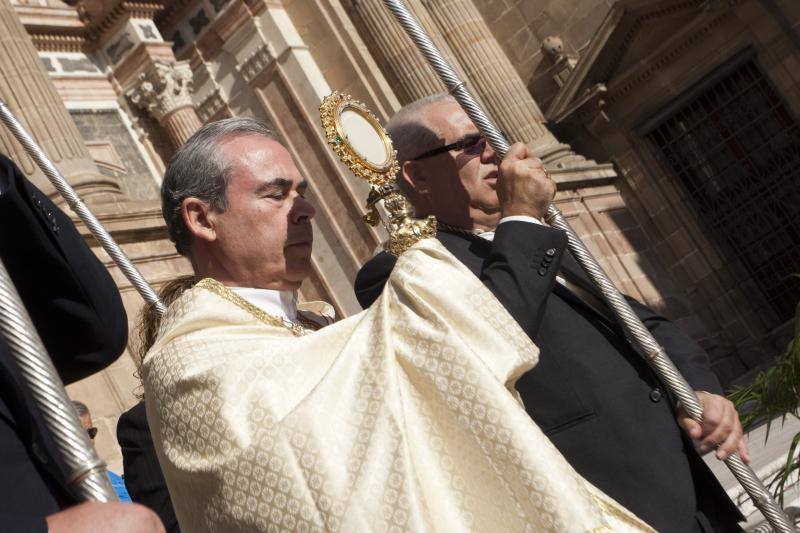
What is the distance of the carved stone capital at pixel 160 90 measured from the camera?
1409 centimetres

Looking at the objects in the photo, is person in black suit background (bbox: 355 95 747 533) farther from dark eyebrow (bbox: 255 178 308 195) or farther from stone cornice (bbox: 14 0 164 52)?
stone cornice (bbox: 14 0 164 52)

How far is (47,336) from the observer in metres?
1.89

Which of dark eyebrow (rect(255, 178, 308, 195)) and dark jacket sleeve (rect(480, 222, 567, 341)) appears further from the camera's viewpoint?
dark eyebrow (rect(255, 178, 308, 195))

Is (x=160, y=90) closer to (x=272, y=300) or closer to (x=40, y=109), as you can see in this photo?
(x=40, y=109)

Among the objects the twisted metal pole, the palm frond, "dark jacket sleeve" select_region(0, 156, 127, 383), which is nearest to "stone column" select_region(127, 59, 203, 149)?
the palm frond

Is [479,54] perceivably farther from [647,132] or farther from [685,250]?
[685,250]

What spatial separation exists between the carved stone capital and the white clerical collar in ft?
40.7

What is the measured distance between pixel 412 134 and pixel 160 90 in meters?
11.7

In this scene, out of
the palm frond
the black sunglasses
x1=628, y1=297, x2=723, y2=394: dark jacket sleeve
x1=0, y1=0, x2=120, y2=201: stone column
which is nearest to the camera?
x1=628, y1=297, x2=723, y2=394: dark jacket sleeve

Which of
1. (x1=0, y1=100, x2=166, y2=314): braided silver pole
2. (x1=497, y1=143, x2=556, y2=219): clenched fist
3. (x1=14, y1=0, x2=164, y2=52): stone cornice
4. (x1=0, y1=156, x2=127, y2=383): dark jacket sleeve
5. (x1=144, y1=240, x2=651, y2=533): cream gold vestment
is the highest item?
(x1=14, y1=0, x2=164, y2=52): stone cornice

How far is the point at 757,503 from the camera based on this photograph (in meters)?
2.58

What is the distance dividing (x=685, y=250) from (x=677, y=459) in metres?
11.1

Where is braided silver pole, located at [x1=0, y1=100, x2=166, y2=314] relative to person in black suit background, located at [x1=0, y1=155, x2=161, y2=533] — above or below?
above

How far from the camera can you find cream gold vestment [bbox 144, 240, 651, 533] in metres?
1.71
